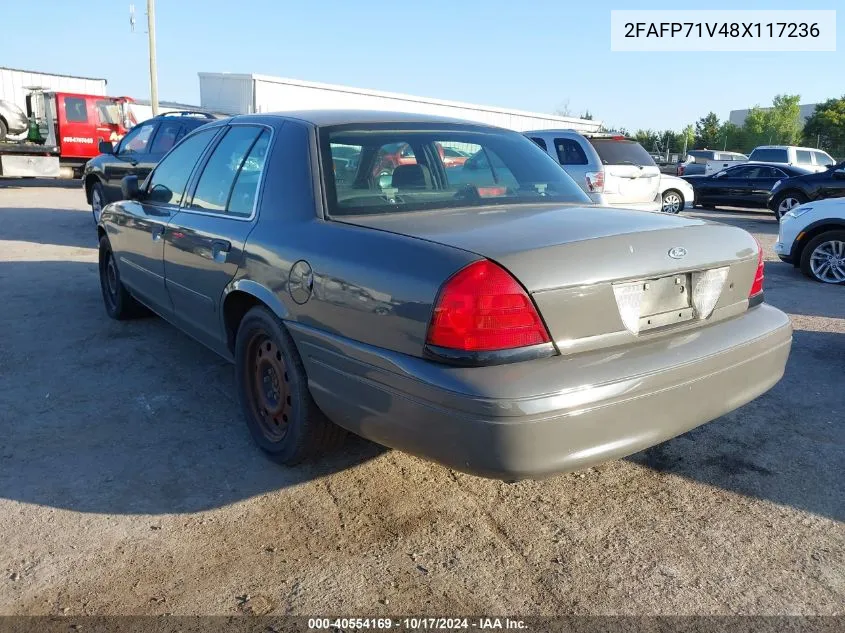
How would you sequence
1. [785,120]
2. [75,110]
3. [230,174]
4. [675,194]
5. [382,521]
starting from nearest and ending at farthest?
1. [382,521]
2. [230,174]
3. [675,194]
4. [75,110]
5. [785,120]

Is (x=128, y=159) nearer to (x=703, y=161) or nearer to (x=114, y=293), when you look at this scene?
(x=114, y=293)

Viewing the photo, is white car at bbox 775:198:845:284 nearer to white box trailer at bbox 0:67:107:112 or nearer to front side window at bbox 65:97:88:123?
front side window at bbox 65:97:88:123

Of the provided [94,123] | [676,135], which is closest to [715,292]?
[94,123]

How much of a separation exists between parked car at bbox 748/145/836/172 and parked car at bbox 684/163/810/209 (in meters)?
5.10

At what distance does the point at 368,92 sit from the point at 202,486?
29.8 m

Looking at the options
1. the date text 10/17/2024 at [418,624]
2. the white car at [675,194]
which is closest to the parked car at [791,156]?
the white car at [675,194]

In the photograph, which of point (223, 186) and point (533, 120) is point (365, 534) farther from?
point (533, 120)

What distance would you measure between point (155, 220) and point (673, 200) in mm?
12621

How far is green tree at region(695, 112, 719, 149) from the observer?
173ft

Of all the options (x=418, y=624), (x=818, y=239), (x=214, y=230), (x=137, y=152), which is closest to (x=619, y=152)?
(x=818, y=239)

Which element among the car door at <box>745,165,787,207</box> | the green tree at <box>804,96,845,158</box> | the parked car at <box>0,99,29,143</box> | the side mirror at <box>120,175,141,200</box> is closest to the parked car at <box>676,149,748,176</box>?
the car door at <box>745,165,787,207</box>

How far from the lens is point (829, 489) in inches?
119

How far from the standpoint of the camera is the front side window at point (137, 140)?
1023 cm

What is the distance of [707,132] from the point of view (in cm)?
5528
